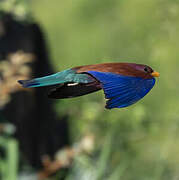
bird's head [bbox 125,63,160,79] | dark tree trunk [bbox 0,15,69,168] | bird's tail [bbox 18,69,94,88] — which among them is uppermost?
bird's head [bbox 125,63,160,79]

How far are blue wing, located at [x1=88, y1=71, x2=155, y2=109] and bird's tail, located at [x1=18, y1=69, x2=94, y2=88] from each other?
21 millimetres

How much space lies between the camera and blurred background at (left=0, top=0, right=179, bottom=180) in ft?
7.89

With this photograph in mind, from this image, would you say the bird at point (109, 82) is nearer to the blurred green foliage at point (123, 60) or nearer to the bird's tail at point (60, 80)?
the bird's tail at point (60, 80)

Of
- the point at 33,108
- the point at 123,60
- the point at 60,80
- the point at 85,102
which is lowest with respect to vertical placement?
the point at 33,108

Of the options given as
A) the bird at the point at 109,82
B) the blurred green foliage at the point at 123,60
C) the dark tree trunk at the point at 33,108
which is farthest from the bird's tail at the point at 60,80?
the dark tree trunk at the point at 33,108

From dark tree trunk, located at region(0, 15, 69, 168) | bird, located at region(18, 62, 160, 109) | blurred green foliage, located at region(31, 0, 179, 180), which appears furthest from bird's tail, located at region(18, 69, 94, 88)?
dark tree trunk, located at region(0, 15, 69, 168)

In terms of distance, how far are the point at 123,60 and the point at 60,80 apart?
2.22m

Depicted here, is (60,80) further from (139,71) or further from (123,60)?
(123,60)

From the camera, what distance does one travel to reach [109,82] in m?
0.62

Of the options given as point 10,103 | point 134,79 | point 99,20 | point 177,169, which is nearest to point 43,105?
point 10,103

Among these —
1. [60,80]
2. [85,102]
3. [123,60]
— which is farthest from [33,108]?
[60,80]

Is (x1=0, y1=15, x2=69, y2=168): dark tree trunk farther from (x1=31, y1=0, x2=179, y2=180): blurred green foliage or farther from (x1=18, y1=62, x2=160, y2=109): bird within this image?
(x1=18, y1=62, x2=160, y2=109): bird

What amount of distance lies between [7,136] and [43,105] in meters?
0.86

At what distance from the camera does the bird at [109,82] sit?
0.61 meters
